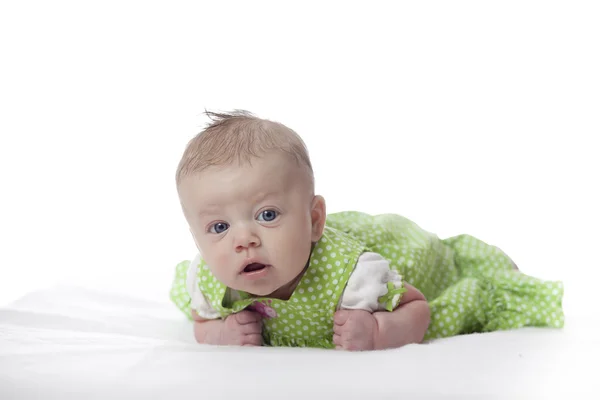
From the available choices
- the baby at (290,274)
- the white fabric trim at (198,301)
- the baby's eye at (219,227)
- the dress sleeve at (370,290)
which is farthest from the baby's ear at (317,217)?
the white fabric trim at (198,301)

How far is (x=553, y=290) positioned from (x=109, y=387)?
1322 mm

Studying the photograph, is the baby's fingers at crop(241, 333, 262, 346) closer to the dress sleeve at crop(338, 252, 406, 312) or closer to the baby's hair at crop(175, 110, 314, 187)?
the dress sleeve at crop(338, 252, 406, 312)

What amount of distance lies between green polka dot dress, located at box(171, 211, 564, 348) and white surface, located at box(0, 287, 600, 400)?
13 cm

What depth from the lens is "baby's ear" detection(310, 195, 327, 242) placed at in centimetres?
219

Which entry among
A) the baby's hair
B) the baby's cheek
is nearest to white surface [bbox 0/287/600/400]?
the baby's cheek

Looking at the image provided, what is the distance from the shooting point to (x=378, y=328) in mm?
2156

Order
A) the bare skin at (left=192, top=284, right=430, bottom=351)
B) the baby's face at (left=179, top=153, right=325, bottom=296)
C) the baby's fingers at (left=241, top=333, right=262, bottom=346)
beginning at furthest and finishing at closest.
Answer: the baby's fingers at (left=241, top=333, right=262, bottom=346), the bare skin at (left=192, top=284, right=430, bottom=351), the baby's face at (left=179, top=153, right=325, bottom=296)

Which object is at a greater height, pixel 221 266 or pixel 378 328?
pixel 221 266

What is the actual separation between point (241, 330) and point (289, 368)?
376 millimetres

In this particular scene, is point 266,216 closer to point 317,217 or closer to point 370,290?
point 317,217

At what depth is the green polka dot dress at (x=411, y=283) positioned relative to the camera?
87.4 inches

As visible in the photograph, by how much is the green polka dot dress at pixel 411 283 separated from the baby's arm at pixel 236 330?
0.09ft

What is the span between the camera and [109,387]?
182 cm

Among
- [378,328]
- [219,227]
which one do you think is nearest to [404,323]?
[378,328]
